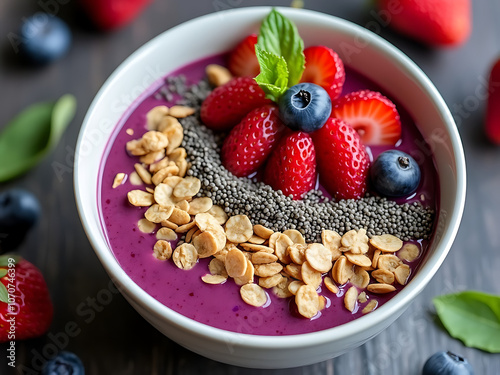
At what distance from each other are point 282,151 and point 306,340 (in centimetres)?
44

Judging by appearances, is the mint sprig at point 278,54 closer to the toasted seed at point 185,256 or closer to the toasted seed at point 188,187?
the toasted seed at point 188,187

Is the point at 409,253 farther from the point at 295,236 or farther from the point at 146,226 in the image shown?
the point at 146,226

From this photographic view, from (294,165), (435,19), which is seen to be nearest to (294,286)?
(294,165)

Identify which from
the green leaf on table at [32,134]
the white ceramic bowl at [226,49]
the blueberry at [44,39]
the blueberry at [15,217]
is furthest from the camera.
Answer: the blueberry at [44,39]

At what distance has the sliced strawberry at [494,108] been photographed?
201 centimetres

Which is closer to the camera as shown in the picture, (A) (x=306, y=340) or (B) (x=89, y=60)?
(A) (x=306, y=340)

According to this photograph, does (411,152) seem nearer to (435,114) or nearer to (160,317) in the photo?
(435,114)

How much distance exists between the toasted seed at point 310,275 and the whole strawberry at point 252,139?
0.29 meters

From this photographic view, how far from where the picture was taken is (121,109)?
5.61 ft

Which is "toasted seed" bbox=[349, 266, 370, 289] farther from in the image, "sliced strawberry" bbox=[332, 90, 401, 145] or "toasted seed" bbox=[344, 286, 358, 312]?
"sliced strawberry" bbox=[332, 90, 401, 145]

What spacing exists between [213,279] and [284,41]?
62 cm

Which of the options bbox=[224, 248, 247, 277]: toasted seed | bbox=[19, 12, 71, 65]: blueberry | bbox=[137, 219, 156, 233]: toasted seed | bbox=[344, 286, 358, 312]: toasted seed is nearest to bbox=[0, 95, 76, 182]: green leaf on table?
bbox=[19, 12, 71, 65]: blueberry

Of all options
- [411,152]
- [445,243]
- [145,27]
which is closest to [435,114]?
[411,152]

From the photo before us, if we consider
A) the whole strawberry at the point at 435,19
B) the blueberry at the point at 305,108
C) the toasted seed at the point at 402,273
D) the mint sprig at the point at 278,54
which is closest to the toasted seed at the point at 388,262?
the toasted seed at the point at 402,273
